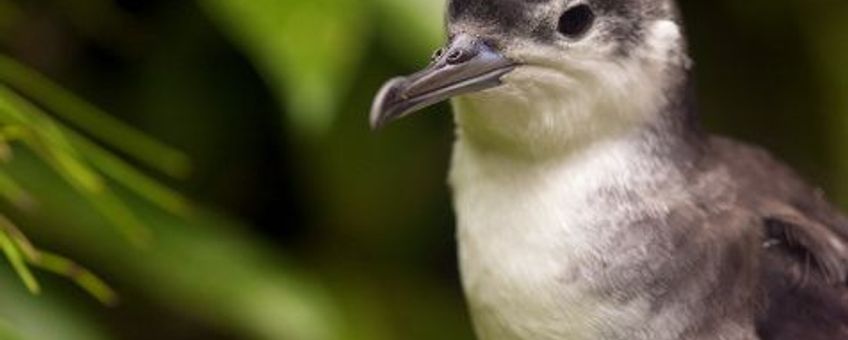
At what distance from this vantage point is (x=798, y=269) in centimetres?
140

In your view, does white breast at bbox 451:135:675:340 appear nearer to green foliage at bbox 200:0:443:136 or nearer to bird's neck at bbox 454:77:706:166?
bird's neck at bbox 454:77:706:166

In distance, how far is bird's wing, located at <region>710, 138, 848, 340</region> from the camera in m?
1.39

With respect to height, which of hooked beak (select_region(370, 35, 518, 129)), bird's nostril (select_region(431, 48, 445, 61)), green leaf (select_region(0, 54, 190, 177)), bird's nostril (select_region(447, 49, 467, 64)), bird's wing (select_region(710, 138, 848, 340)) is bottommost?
bird's wing (select_region(710, 138, 848, 340))

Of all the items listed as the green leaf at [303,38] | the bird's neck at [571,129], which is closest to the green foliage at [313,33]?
the green leaf at [303,38]

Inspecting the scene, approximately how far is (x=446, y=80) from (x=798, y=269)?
311 mm

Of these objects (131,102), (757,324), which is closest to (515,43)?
(757,324)

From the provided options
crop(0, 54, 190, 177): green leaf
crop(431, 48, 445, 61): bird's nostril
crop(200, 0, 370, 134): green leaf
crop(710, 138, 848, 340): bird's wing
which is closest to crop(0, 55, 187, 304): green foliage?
crop(0, 54, 190, 177): green leaf

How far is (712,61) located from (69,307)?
85 centimetres

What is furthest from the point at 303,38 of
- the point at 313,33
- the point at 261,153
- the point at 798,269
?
the point at 261,153

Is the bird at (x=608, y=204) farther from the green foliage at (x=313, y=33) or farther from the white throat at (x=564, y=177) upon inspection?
the green foliage at (x=313, y=33)

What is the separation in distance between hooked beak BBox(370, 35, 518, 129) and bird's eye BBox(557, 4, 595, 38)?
0.05 metres

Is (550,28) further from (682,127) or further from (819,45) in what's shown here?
(819,45)

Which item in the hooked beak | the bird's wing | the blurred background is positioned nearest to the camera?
the hooked beak

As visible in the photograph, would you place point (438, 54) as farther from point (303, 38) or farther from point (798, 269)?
point (798, 269)
